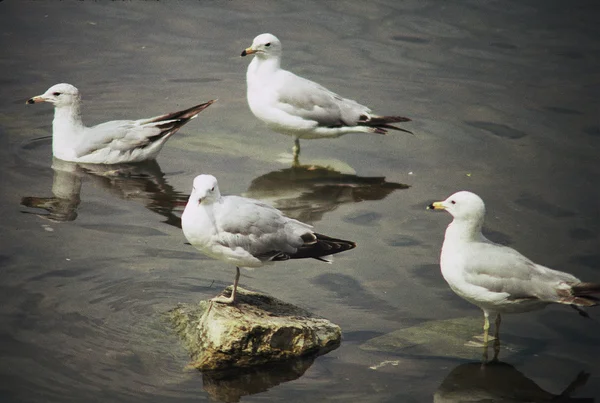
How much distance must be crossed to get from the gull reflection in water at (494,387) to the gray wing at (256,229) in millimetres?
1695

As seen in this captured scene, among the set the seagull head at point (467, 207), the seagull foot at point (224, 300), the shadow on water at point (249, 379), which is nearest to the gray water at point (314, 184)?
the shadow on water at point (249, 379)

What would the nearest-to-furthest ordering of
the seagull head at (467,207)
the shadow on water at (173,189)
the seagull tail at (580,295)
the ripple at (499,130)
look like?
1. the seagull tail at (580,295)
2. the seagull head at (467,207)
3. the shadow on water at (173,189)
4. the ripple at (499,130)

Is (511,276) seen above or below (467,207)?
below

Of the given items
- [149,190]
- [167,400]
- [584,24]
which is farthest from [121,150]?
[584,24]

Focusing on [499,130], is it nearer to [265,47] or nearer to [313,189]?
[313,189]

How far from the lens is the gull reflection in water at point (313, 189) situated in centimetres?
1021

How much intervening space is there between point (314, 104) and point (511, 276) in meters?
4.71

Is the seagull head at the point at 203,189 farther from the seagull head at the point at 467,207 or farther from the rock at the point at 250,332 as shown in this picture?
the seagull head at the point at 467,207

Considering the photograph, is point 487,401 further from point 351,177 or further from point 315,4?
point 315,4

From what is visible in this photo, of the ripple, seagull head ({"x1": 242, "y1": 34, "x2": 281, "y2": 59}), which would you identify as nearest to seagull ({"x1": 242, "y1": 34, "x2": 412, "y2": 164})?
seagull head ({"x1": 242, "y1": 34, "x2": 281, "y2": 59})

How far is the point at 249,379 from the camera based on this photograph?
22.7 ft

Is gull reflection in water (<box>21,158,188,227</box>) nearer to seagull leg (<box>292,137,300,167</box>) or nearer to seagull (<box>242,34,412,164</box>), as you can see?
seagull (<box>242,34,412,164</box>)

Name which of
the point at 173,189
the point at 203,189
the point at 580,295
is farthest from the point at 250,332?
the point at 173,189

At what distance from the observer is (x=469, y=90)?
1369cm
